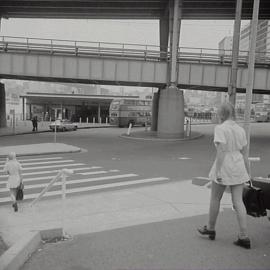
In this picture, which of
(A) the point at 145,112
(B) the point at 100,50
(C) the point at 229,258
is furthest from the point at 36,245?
(A) the point at 145,112

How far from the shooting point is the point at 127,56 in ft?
117

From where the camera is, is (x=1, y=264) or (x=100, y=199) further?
(x=100, y=199)

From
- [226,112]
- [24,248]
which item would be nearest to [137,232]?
[24,248]

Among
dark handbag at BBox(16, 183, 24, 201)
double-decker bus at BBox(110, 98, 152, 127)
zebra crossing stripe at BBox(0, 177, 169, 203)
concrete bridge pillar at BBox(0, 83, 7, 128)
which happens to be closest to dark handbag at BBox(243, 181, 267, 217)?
dark handbag at BBox(16, 183, 24, 201)

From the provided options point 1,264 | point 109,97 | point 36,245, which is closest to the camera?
point 1,264

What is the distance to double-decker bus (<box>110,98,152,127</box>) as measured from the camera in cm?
5459

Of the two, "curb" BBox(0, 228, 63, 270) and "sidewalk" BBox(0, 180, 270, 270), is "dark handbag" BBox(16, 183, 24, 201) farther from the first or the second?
"curb" BBox(0, 228, 63, 270)

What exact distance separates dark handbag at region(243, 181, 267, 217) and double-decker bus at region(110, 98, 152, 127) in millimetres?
48708

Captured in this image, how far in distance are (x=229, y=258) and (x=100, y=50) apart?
31495 millimetres

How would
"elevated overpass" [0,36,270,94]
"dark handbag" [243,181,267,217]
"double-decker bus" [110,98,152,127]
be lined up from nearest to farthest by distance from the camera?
"dark handbag" [243,181,267,217] < "elevated overpass" [0,36,270,94] < "double-decker bus" [110,98,152,127]

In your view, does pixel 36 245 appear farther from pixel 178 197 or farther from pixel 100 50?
pixel 100 50

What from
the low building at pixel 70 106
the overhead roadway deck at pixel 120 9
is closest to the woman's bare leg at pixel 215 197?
the overhead roadway deck at pixel 120 9

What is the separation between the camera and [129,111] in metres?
55.3

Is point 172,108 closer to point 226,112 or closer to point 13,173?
point 13,173
